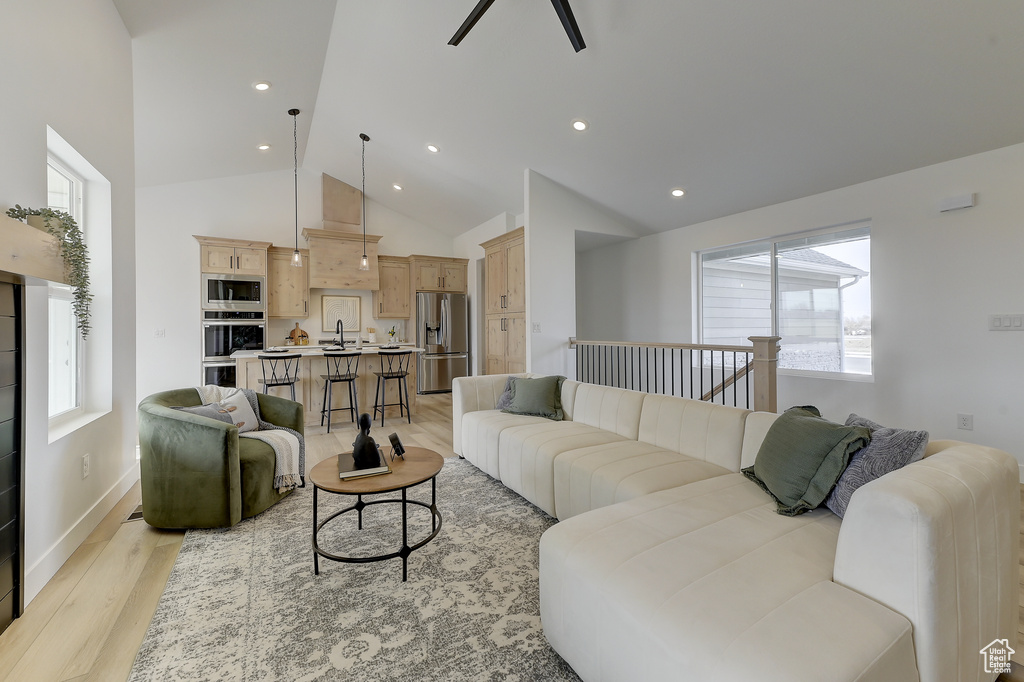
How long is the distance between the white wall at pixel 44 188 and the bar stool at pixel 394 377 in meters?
2.44

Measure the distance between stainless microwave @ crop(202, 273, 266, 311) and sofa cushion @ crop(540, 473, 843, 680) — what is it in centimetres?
642

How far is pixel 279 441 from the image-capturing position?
9.71ft

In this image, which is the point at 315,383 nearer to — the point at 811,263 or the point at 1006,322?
the point at 811,263

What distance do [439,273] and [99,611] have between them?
259 inches

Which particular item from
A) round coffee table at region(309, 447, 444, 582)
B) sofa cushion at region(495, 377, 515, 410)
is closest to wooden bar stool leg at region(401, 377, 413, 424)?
sofa cushion at region(495, 377, 515, 410)

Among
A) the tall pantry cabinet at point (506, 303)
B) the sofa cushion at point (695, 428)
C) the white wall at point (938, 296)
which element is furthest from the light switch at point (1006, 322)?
the tall pantry cabinet at point (506, 303)

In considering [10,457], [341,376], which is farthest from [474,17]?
[341,376]

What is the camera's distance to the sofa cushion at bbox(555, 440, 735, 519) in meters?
2.13

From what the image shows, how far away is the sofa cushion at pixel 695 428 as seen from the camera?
2326 mm

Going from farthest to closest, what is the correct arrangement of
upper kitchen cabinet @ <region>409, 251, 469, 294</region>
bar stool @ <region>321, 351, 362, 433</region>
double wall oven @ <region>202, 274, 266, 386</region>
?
upper kitchen cabinet @ <region>409, 251, 469, 294</region> → double wall oven @ <region>202, 274, 266, 386</region> → bar stool @ <region>321, 351, 362, 433</region>

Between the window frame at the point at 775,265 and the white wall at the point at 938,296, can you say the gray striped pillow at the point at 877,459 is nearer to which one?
the white wall at the point at 938,296

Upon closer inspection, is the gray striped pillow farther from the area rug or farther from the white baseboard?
the white baseboard

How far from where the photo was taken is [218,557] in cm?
226

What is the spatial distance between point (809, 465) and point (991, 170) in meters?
3.26
